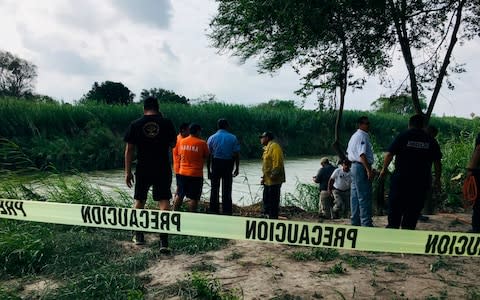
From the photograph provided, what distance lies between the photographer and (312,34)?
8477 mm

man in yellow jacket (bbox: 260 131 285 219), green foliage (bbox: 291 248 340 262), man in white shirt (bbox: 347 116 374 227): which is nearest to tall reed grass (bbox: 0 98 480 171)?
man in yellow jacket (bbox: 260 131 285 219)

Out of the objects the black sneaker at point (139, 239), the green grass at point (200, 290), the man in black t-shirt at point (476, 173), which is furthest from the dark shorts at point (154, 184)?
the man in black t-shirt at point (476, 173)

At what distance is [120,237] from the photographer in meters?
6.04

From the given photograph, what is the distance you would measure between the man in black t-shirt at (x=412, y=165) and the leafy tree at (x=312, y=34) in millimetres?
2587

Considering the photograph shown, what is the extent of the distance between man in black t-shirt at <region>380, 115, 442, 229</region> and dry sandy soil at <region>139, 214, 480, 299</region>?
0.73m

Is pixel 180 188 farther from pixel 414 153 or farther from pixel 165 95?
pixel 165 95

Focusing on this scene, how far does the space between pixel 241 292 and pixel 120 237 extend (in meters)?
2.40

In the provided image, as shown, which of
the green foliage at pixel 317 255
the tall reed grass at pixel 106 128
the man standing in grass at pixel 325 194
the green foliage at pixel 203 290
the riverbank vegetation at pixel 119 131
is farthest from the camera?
the tall reed grass at pixel 106 128

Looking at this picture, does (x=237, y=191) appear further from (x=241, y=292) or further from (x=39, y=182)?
(x=241, y=292)

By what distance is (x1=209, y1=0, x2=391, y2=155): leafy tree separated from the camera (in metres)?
7.61

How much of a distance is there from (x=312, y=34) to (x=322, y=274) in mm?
5014

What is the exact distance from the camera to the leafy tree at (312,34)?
761cm

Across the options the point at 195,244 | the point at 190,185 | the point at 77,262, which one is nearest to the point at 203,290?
the point at 195,244

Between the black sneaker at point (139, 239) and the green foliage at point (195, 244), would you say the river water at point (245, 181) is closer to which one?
the green foliage at point (195, 244)
